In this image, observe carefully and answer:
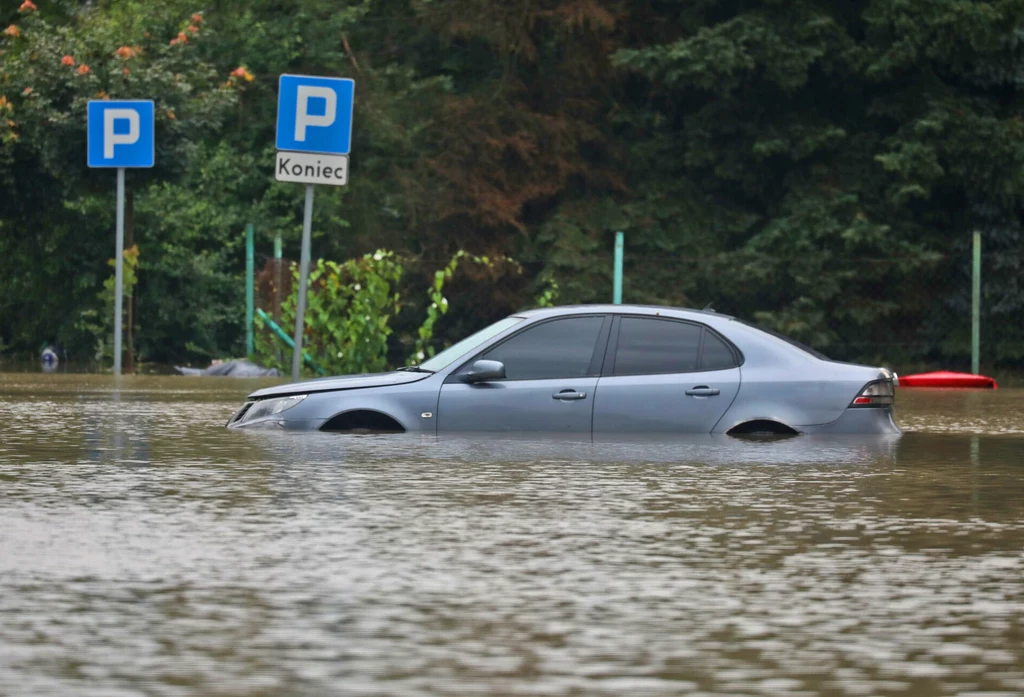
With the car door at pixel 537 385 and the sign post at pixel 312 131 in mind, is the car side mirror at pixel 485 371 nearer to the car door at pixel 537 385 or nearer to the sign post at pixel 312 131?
the car door at pixel 537 385

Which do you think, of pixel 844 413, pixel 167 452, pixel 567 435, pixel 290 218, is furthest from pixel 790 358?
pixel 290 218

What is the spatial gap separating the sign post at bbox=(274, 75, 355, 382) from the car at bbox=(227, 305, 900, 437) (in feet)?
21.6

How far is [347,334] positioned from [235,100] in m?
5.17

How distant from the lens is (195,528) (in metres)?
8.65

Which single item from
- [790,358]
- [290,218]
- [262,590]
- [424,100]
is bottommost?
[262,590]

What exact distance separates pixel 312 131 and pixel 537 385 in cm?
747

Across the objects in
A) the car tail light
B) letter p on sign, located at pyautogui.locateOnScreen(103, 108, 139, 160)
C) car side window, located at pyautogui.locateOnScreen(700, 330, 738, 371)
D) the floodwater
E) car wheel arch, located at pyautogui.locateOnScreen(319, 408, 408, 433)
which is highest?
letter p on sign, located at pyautogui.locateOnScreen(103, 108, 139, 160)

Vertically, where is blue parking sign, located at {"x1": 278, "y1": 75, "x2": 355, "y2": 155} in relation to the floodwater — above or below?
above

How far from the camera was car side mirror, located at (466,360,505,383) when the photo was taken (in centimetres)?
1309

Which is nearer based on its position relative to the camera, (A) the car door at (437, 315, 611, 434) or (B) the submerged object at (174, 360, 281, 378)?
(A) the car door at (437, 315, 611, 434)

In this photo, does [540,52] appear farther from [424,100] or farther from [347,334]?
[347,334]

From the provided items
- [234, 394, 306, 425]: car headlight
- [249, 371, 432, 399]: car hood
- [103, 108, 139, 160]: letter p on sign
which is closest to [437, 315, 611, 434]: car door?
[249, 371, 432, 399]: car hood

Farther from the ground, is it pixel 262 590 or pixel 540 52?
pixel 540 52

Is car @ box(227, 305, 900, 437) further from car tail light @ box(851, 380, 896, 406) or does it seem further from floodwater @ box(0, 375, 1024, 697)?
floodwater @ box(0, 375, 1024, 697)
